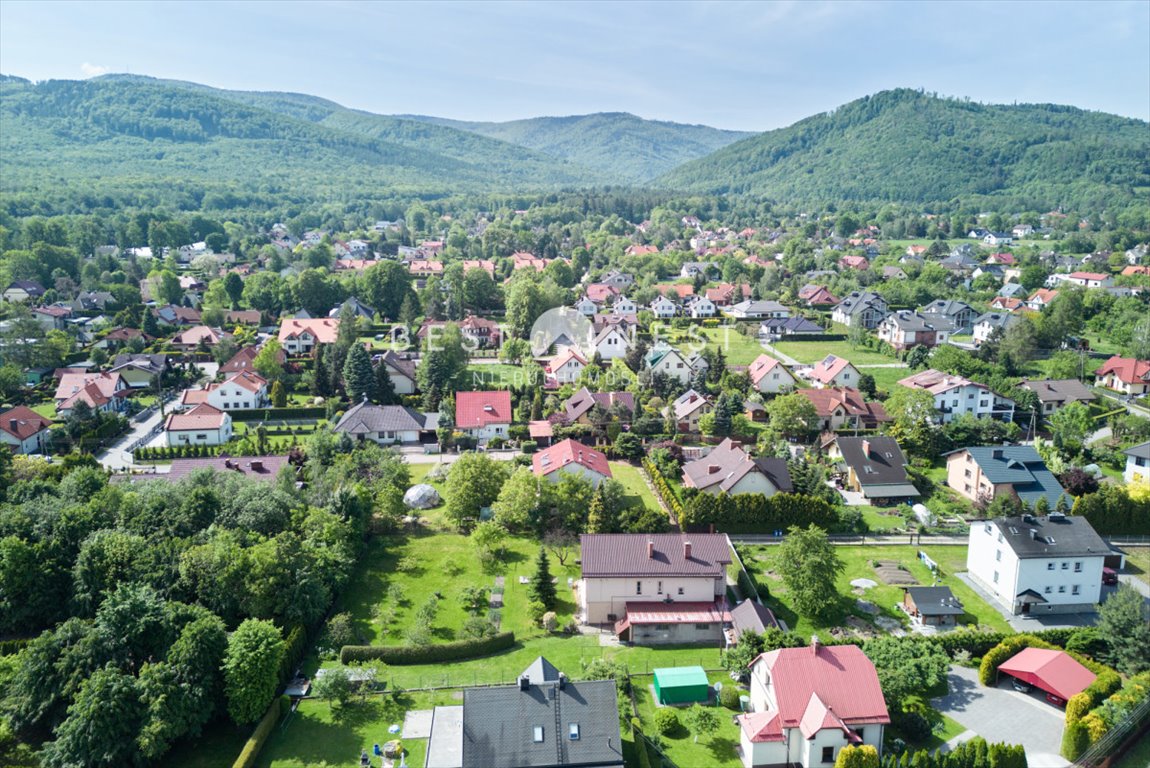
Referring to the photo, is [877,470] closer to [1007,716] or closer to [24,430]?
[1007,716]

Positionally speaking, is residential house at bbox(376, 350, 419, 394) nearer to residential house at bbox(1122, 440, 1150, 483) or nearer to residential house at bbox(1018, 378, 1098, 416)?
residential house at bbox(1018, 378, 1098, 416)

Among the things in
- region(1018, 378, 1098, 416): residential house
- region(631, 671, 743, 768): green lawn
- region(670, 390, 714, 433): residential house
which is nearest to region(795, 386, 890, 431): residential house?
→ region(670, 390, 714, 433): residential house

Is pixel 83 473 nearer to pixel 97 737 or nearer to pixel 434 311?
pixel 97 737


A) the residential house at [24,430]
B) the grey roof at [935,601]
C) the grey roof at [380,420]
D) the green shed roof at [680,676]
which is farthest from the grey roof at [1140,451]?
the residential house at [24,430]

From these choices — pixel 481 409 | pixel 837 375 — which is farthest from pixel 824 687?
pixel 837 375

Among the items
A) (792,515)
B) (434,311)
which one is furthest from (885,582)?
(434,311)
